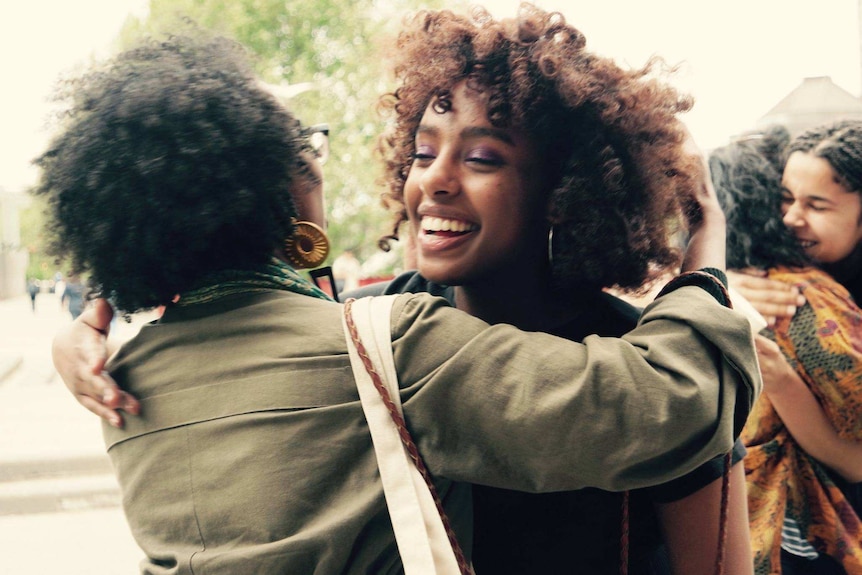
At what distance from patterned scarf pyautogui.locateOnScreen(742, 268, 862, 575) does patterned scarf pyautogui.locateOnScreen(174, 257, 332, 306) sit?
56.2 inches

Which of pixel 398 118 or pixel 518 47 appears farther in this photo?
pixel 398 118

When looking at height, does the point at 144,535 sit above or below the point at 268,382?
below

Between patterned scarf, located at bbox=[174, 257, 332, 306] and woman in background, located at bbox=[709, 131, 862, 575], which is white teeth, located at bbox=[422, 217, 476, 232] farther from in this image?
woman in background, located at bbox=[709, 131, 862, 575]

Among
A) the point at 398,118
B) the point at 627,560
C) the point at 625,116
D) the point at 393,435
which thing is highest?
the point at 625,116

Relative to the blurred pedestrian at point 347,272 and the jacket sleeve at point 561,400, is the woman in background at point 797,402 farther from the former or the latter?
the blurred pedestrian at point 347,272

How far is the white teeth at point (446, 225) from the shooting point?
1.47m

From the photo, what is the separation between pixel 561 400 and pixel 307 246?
0.62 m

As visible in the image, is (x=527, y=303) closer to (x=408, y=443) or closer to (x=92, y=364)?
(x=408, y=443)

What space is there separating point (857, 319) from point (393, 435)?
→ 150cm

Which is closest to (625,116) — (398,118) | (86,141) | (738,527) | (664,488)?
(398,118)

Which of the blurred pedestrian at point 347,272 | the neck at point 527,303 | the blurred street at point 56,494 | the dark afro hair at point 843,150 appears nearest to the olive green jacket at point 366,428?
the neck at point 527,303

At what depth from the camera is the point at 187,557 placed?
3.73 feet

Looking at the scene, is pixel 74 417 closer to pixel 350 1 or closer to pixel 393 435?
pixel 393 435

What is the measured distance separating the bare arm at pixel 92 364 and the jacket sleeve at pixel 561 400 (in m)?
0.50
